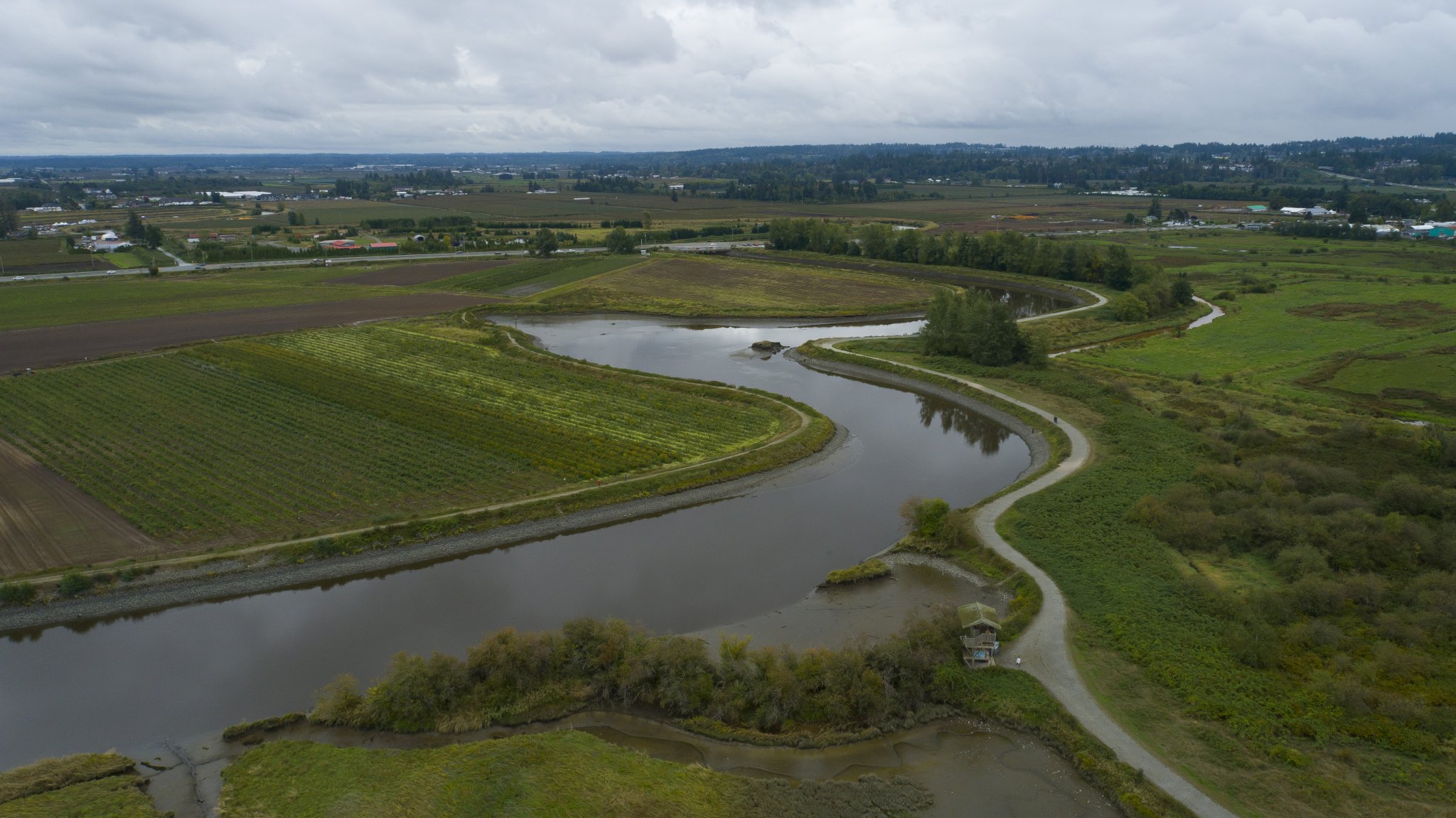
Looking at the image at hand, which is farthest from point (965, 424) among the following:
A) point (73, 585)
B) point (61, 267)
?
point (61, 267)

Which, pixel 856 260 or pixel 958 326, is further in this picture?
pixel 856 260

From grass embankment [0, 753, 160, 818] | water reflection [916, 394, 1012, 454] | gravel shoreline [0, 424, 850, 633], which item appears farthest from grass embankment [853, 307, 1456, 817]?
grass embankment [0, 753, 160, 818]

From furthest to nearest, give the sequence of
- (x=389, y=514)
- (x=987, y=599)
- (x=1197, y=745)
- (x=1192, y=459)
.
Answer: (x=1192, y=459) → (x=389, y=514) → (x=987, y=599) → (x=1197, y=745)

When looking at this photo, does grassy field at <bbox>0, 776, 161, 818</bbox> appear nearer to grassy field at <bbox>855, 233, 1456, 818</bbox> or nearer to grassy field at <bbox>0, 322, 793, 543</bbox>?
grassy field at <bbox>0, 322, 793, 543</bbox>

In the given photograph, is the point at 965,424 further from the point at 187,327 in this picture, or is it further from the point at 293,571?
the point at 187,327

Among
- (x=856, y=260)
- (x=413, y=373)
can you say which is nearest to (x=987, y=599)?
(x=413, y=373)

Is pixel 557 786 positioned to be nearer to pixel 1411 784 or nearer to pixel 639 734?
pixel 639 734

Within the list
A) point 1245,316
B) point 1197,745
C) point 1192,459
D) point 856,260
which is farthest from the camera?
point 856,260
